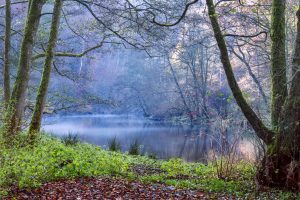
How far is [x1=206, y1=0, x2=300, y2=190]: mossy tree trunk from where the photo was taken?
5.60 m

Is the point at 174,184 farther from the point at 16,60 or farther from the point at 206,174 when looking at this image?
the point at 16,60

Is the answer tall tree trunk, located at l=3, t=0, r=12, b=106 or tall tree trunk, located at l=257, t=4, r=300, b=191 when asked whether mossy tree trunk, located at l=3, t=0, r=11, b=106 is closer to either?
tall tree trunk, located at l=3, t=0, r=12, b=106

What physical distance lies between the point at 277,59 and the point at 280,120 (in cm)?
121

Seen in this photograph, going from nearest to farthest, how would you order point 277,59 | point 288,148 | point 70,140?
point 288,148 → point 277,59 → point 70,140

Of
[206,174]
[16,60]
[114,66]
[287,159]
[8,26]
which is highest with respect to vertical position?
[114,66]

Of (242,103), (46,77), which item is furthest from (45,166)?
(242,103)

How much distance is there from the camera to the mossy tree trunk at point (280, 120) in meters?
5.60

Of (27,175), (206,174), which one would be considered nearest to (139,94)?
(206,174)

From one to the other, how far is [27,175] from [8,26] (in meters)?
5.52

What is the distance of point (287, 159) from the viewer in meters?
5.70

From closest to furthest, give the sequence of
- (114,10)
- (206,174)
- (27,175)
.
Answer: (27,175), (206,174), (114,10)

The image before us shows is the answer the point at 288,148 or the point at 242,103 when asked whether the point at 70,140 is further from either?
the point at 288,148

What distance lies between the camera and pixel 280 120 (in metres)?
5.83

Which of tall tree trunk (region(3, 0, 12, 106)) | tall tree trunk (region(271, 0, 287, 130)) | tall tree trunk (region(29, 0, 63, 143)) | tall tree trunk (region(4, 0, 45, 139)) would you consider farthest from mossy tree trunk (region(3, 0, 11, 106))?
tall tree trunk (region(271, 0, 287, 130))
